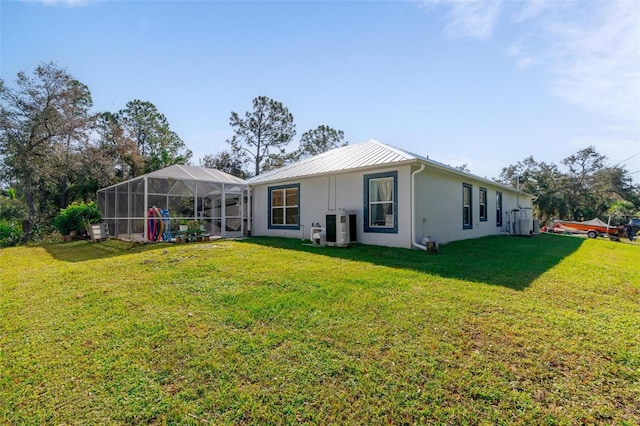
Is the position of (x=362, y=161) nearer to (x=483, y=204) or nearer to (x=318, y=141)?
(x=483, y=204)

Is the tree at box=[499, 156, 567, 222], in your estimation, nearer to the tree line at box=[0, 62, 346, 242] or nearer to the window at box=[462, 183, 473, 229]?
the window at box=[462, 183, 473, 229]

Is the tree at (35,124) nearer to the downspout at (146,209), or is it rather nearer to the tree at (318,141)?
the downspout at (146,209)

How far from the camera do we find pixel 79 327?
11.0 feet

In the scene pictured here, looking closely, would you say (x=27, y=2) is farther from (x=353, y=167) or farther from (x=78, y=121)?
(x=353, y=167)

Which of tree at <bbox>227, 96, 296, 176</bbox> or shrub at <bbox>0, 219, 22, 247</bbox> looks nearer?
shrub at <bbox>0, 219, 22, 247</bbox>

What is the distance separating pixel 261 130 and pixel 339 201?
19324mm

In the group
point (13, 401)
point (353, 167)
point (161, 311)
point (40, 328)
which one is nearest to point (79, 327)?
point (40, 328)

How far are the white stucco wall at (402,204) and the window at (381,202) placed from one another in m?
0.13

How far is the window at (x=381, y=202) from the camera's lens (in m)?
→ 8.61

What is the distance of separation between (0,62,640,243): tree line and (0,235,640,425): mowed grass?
12674 millimetres

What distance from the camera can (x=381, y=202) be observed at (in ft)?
29.4

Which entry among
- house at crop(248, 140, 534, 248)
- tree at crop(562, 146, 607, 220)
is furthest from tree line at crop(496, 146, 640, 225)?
house at crop(248, 140, 534, 248)

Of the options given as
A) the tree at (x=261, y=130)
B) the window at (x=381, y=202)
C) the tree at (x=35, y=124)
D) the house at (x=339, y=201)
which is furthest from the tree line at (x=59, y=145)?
the window at (x=381, y=202)

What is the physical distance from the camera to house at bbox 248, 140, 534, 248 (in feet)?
27.8
